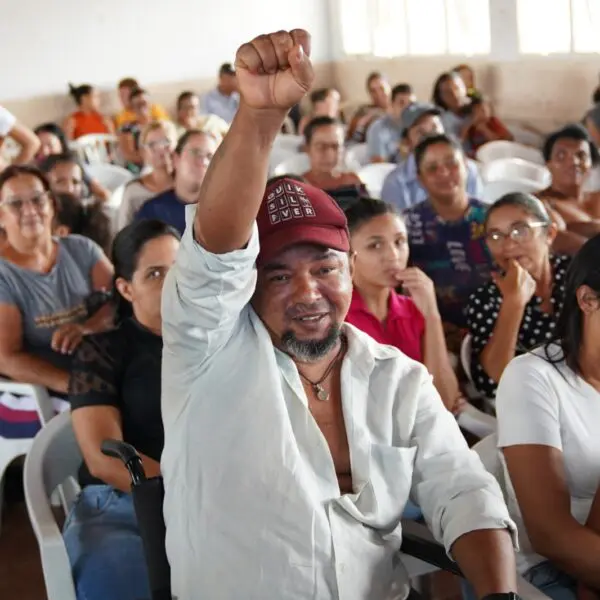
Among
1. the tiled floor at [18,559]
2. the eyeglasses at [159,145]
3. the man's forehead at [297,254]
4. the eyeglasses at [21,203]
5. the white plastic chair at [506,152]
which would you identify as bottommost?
the tiled floor at [18,559]

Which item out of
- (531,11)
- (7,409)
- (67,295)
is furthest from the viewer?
(531,11)

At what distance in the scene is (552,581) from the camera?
5.53 ft

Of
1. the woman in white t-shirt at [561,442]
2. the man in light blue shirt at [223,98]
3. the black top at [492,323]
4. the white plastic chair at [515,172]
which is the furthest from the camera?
the man in light blue shirt at [223,98]

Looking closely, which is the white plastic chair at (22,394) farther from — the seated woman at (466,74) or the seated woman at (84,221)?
the seated woman at (466,74)

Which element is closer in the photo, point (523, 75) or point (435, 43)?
point (523, 75)

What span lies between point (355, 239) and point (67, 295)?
0.98 meters

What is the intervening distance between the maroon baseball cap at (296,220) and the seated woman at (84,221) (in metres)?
2.30

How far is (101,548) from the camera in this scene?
1.79 meters

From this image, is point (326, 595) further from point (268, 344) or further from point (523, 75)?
point (523, 75)

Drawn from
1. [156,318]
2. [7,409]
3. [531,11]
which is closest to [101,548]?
[156,318]

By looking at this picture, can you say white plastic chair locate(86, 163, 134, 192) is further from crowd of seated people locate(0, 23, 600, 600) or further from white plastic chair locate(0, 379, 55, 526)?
white plastic chair locate(0, 379, 55, 526)

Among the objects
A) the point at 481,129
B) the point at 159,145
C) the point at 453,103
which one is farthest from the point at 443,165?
the point at 453,103

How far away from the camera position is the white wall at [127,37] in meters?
8.28

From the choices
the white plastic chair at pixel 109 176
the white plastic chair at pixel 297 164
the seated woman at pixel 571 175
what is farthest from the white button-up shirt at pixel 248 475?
the white plastic chair at pixel 109 176
